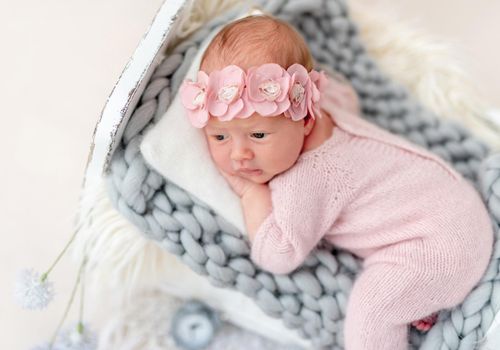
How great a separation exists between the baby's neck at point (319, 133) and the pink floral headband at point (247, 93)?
0.24 ft

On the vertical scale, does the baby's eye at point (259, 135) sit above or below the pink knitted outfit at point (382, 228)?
above

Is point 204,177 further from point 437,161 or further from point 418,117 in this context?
point 418,117

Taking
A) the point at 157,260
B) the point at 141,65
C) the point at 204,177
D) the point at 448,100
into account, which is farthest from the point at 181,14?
the point at 448,100

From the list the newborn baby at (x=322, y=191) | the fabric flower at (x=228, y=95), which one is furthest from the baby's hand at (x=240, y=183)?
the fabric flower at (x=228, y=95)

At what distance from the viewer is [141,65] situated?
958 mm

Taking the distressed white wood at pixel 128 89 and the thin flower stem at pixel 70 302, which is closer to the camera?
the distressed white wood at pixel 128 89

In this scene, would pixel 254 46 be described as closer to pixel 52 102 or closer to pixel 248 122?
pixel 248 122

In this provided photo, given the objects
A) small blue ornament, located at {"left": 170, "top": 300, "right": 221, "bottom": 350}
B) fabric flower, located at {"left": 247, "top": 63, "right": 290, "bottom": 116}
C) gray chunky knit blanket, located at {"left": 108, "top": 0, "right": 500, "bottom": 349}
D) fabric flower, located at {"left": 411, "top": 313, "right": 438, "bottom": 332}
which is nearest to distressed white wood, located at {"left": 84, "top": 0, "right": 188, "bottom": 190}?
gray chunky knit blanket, located at {"left": 108, "top": 0, "right": 500, "bottom": 349}

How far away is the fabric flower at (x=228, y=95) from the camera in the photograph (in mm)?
924

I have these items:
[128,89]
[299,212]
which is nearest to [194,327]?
[299,212]

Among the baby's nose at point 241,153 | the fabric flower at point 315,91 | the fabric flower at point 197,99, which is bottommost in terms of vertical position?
the baby's nose at point 241,153

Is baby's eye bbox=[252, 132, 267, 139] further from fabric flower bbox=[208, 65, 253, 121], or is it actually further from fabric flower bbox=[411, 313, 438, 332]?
fabric flower bbox=[411, 313, 438, 332]

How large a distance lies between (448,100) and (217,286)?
54 centimetres

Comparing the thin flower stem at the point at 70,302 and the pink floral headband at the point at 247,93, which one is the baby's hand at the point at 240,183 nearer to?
the pink floral headband at the point at 247,93
